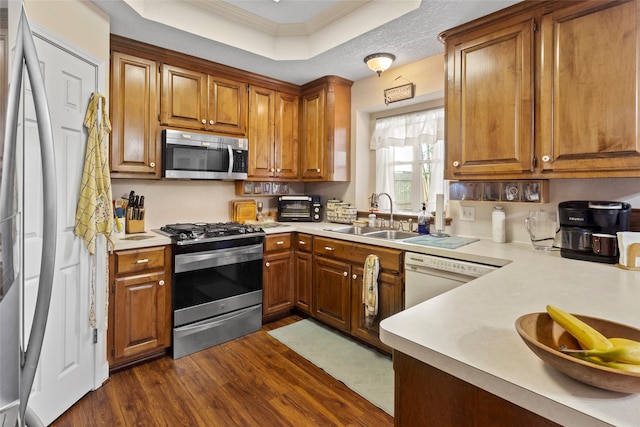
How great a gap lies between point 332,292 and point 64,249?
1.95 meters

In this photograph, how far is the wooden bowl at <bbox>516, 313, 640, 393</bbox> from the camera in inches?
20.9

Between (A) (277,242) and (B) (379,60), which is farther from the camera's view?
(A) (277,242)

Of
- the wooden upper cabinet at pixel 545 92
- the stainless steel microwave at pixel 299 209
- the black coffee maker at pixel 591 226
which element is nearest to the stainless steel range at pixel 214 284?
the stainless steel microwave at pixel 299 209

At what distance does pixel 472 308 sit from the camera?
3.26 ft

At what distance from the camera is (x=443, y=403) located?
0.79 metres

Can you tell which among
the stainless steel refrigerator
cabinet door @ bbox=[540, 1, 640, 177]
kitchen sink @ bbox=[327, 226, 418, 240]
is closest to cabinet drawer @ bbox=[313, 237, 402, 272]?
kitchen sink @ bbox=[327, 226, 418, 240]

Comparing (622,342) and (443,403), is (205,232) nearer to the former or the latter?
(443,403)

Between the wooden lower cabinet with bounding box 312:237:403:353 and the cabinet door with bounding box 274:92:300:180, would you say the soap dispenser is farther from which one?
the cabinet door with bounding box 274:92:300:180

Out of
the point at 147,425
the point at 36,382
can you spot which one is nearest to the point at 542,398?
the point at 147,425

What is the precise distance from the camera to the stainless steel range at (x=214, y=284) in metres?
2.50

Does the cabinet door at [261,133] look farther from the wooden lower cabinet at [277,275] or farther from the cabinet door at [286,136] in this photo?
the wooden lower cabinet at [277,275]

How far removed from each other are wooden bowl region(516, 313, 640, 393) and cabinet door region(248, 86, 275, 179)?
2948 mm

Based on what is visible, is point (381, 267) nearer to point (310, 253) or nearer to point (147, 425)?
point (310, 253)

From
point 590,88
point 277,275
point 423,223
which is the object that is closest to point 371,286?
point 423,223
